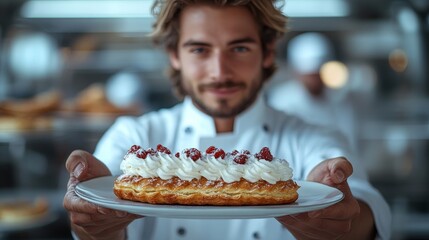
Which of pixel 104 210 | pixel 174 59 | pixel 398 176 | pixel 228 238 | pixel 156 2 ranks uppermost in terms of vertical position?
pixel 156 2

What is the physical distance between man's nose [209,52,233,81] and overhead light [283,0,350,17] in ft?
9.85

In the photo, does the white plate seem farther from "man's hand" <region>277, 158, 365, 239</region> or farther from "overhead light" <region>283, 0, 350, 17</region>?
"overhead light" <region>283, 0, 350, 17</region>

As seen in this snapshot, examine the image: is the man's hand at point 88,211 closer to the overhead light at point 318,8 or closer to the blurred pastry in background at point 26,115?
the blurred pastry in background at point 26,115

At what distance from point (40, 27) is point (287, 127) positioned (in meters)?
2.60

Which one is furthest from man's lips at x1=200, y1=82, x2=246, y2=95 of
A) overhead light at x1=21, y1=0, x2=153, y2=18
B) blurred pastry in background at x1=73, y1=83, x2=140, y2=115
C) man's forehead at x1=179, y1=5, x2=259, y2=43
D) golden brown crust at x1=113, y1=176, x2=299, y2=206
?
overhead light at x1=21, y1=0, x2=153, y2=18

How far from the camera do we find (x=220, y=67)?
1465mm

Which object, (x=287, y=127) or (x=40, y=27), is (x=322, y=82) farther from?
(x=287, y=127)

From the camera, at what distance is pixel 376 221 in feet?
4.66

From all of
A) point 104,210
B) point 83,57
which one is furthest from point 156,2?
point 83,57

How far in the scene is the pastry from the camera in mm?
1160

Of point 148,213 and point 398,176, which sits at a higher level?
point 148,213

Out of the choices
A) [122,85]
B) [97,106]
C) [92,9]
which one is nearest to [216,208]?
[97,106]

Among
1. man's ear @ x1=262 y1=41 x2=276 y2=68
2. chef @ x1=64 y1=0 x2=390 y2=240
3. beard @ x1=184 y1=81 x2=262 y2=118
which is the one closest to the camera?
chef @ x1=64 y1=0 x2=390 y2=240

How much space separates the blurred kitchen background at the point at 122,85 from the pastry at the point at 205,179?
1.80m
